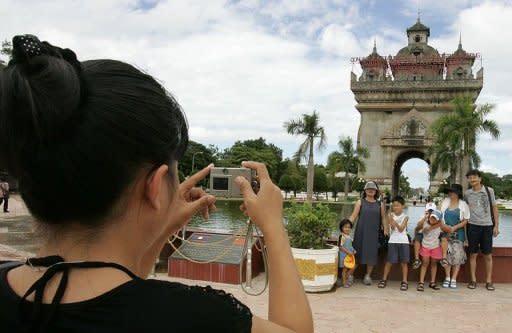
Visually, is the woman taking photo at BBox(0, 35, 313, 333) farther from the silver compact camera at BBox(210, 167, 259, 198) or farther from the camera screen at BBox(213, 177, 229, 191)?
the camera screen at BBox(213, 177, 229, 191)

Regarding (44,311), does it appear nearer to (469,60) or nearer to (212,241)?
(212,241)

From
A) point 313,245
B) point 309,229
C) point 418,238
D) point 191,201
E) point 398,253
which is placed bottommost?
point 398,253

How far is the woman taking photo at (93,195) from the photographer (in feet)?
2.94

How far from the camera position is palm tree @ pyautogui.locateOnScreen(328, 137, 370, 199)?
159ft

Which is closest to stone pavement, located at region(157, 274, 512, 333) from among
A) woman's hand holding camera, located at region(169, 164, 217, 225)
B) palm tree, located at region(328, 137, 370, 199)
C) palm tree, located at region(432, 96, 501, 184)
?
woman's hand holding camera, located at region(169, 164, 217, 225)

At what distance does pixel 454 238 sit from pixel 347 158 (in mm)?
40961

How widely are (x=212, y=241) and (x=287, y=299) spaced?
7.24 metres

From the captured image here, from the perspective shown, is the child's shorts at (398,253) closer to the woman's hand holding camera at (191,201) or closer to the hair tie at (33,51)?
the woman's hand holding camera at (191,201)

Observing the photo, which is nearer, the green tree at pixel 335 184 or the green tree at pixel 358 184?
the green tree at pixel 358 184

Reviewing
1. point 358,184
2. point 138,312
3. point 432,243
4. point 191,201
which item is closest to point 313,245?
point 432,243

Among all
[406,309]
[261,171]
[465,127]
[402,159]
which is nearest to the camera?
[261,171]

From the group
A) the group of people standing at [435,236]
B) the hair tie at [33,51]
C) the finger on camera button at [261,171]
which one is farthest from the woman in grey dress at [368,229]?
the hair tie at [33,51]

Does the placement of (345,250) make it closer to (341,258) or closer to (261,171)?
(341,258)

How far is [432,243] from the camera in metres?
7.93
